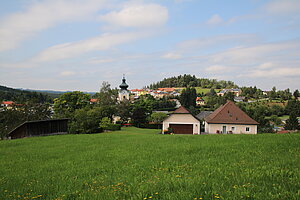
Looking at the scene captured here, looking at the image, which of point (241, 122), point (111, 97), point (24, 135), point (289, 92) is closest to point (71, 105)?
point (111, 97)

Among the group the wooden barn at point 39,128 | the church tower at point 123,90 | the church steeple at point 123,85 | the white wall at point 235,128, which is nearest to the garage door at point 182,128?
the white wall at point 235,128

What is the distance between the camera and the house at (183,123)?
1610 inches

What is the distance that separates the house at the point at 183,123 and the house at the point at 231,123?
8.88 feet

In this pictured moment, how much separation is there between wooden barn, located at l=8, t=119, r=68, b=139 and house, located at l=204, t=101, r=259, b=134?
85.4 ft

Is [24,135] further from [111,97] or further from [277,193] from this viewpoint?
[111,97]

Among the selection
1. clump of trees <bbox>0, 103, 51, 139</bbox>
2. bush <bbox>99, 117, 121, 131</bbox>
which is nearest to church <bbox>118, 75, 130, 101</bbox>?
clump of trees <bbox>0, 103, 51, 139</bbox>

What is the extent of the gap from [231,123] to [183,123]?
8.62m

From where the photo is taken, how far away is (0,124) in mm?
45438

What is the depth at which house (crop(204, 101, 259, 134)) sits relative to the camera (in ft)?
126

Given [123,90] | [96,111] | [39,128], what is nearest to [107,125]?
[96,111]

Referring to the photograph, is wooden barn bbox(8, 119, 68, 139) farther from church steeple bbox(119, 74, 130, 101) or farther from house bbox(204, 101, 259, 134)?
church steeple bbox(119, 74, 130, 101)

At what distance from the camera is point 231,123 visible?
3875 centimetres

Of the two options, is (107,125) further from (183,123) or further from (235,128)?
(235,128)

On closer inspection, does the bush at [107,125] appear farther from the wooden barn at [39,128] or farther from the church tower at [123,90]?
the church tower at [123,90]
